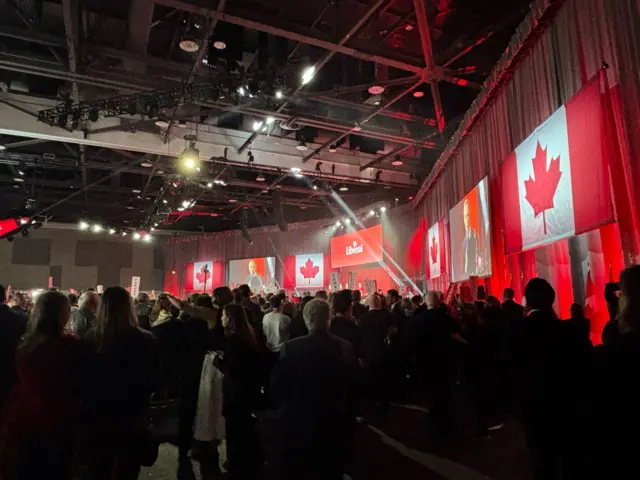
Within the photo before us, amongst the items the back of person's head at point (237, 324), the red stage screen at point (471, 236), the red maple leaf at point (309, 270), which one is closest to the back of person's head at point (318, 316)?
the back of person's head at point (237, 324)

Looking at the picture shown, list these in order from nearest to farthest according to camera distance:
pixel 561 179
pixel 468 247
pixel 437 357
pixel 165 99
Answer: pixel 561 179, pixel 437 357, pixel 468 247, pixel 165 99

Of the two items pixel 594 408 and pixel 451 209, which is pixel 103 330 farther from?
pixel 451 209

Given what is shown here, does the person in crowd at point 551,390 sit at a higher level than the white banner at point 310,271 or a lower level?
lower

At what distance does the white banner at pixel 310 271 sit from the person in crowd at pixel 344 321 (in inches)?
564

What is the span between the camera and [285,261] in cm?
2016

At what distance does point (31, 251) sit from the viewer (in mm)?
18562

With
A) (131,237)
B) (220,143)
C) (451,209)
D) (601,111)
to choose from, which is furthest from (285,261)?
(601,111)

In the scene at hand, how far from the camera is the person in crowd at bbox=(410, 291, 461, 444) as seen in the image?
4.36 m

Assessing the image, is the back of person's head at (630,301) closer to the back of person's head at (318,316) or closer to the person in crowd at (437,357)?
the back of person's head at (318,316)

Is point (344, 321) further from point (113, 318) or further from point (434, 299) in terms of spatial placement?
point (113, 318)

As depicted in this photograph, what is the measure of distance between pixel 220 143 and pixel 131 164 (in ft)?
8.82

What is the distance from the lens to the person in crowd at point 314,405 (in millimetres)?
2309

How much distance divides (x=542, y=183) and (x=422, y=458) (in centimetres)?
316

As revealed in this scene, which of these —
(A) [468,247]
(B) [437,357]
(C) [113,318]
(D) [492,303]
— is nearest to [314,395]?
(C) [113,318]
